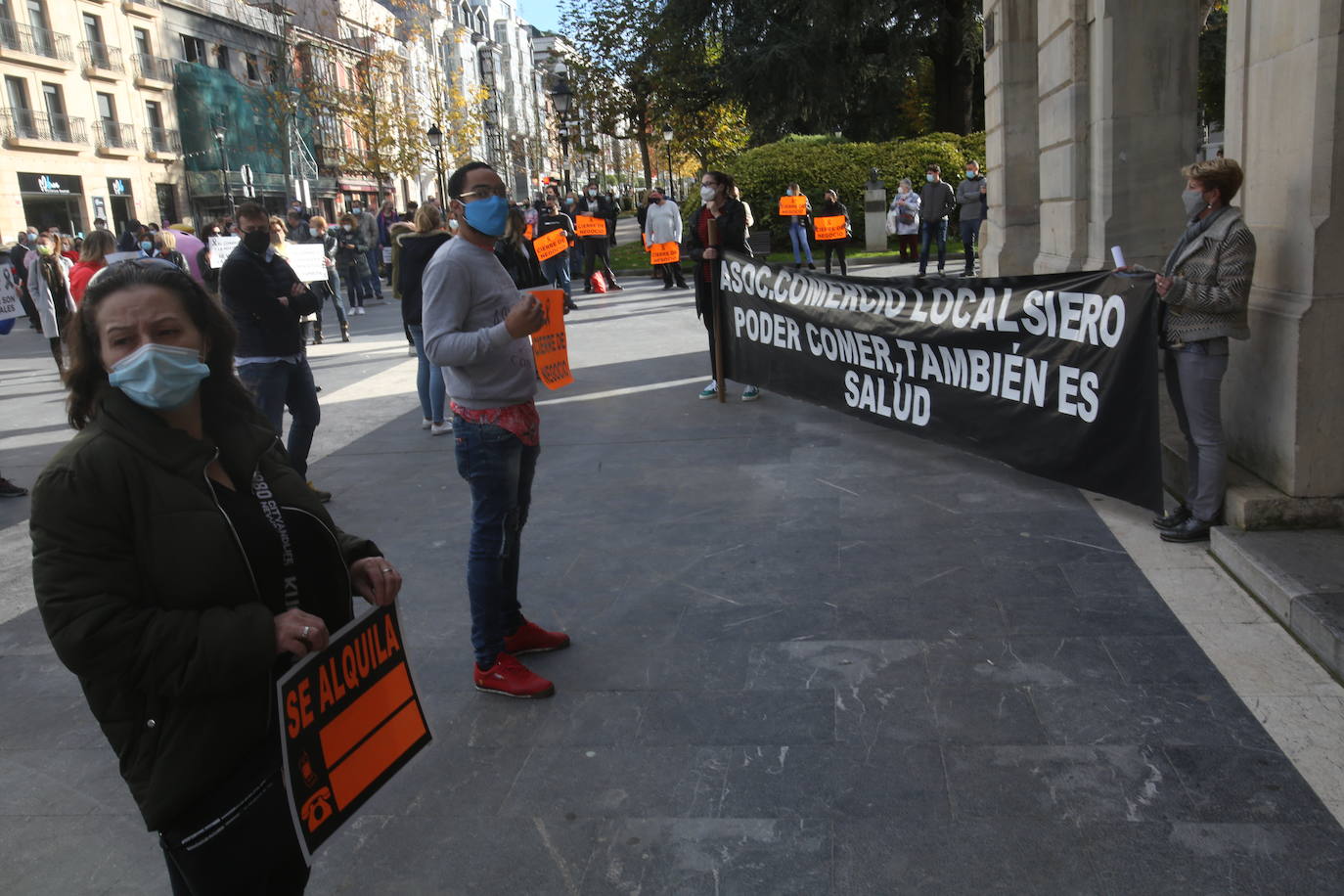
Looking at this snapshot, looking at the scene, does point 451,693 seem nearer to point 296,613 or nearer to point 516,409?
point 516,409

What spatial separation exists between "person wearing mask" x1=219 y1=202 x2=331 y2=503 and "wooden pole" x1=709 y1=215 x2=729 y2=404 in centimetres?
376

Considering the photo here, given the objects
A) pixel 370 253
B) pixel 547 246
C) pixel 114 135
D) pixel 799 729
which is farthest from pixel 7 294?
pixel 114 135

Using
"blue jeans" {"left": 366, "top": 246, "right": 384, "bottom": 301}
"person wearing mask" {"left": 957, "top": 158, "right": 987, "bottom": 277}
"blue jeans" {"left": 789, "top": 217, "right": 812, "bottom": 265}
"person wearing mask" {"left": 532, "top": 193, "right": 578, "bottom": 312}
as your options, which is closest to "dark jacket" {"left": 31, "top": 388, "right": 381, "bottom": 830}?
"person wearing mask" {"left": 532, "top": 193, "right": 578, "bottom": 312}

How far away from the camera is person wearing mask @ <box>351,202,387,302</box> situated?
23797 mm

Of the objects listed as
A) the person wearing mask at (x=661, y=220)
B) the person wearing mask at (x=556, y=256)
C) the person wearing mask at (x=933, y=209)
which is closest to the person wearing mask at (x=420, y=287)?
the person wearing mask at (x=556, y=256)

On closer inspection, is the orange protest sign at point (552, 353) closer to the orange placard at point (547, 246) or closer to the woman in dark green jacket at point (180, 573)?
the woman in dark green jacket at point (180, 573)

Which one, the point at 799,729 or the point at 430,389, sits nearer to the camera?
the point at 799,729

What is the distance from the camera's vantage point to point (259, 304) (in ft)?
21.8

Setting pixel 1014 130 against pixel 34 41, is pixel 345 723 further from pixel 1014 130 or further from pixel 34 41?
pixel 34 41

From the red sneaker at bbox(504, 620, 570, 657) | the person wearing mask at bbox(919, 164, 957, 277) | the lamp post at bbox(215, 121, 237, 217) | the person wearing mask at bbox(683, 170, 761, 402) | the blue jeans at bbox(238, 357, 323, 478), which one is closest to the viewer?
the red sneaker at bbox(504, 620, 570, 657)

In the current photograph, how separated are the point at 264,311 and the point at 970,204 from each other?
1508cm

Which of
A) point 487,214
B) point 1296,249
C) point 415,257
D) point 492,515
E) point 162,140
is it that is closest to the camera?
point 487,214

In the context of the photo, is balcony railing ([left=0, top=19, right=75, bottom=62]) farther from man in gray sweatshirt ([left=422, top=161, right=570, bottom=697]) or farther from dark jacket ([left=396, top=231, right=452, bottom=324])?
man in gray sweatshirt ([left=422, top=161, right=570, bottom=697])

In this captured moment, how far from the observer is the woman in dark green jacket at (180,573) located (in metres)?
1.94
